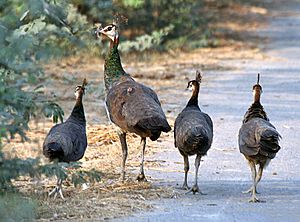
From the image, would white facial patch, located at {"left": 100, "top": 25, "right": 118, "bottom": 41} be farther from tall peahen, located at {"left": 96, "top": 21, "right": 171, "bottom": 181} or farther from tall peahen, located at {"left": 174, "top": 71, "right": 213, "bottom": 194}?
tall peahen, located at {"left": 174, "top": 71, "right": 213, "bottom": 194}

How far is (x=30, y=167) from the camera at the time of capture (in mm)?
6453

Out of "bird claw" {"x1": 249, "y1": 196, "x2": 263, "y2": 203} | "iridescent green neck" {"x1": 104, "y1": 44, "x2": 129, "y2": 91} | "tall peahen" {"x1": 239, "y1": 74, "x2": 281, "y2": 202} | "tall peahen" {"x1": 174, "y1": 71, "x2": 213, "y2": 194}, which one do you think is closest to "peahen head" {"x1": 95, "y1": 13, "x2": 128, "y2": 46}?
"iridescent green neck" {"x1": 104, "y1": 44, "x2": 129, "y2": 91}

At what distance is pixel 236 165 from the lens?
10.7 meters

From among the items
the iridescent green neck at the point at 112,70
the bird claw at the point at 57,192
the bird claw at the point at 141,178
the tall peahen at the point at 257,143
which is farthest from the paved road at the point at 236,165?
the iridescent green neck at the point at 112,70

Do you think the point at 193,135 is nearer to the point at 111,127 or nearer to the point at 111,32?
the point at 111,32

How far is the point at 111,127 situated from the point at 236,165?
8.74 feet

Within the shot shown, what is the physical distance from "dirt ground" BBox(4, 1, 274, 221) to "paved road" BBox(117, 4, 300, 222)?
0.32 meters

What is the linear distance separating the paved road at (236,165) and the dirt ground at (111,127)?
32 centimetres

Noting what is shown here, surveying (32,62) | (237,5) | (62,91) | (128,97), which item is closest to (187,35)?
(62,91)

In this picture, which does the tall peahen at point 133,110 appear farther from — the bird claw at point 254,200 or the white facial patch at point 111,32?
the bird claw at point 254,200

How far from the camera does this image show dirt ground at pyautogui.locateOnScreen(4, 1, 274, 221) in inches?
327

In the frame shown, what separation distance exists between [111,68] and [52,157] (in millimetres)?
2370

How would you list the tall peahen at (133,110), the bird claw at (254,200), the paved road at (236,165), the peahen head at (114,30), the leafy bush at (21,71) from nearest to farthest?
the leafy bush at (21,71), the paved road at (236,165), the bird claw at (254,200), the tall peahen at (133,110), the peahen head at (114,30)

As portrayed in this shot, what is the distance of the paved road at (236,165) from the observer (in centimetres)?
827
